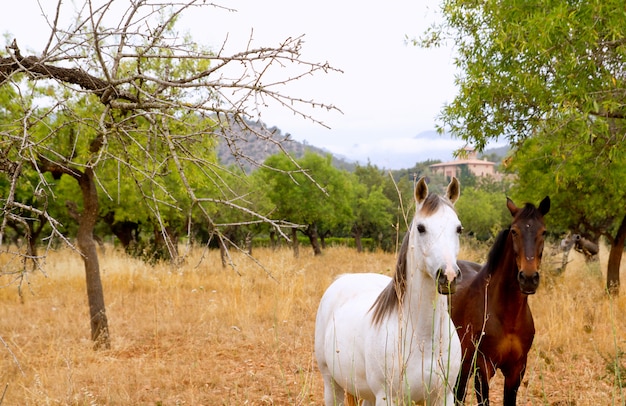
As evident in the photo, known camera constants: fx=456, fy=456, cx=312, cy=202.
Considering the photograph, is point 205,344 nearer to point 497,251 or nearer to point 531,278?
point 497,251

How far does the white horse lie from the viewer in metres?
2.44

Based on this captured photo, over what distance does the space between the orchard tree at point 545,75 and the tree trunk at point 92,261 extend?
219 inches

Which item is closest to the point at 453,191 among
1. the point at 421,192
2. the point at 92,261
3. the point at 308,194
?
the point at 421,192

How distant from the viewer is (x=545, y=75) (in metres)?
6.02

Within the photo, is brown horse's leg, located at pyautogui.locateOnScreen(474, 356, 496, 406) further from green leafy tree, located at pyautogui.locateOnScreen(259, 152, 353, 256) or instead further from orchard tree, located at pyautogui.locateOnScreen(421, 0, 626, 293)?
green leafy tree, located at pyautogui.locateOnScreen(259, 152, 353, 256)

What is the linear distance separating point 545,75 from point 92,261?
23.2 feet

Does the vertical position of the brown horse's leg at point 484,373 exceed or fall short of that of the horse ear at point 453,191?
it falls short

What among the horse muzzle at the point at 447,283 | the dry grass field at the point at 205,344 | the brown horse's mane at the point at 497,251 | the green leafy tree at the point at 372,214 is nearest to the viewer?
the horse muzzle at the point at 447,283

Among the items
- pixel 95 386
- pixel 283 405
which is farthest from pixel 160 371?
pixel 283 405

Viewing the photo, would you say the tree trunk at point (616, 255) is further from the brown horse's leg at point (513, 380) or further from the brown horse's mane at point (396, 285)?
the brown horse's mane at point (396, 285)

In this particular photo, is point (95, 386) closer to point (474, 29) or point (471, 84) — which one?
point (471, 84)

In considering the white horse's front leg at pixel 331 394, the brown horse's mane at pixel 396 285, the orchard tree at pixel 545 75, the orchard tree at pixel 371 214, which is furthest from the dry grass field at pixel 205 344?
the orchard tree at pixel 371 214

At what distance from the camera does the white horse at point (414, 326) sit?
244 centimetres

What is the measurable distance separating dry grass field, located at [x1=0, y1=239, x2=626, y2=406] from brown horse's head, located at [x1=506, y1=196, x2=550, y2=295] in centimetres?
56
